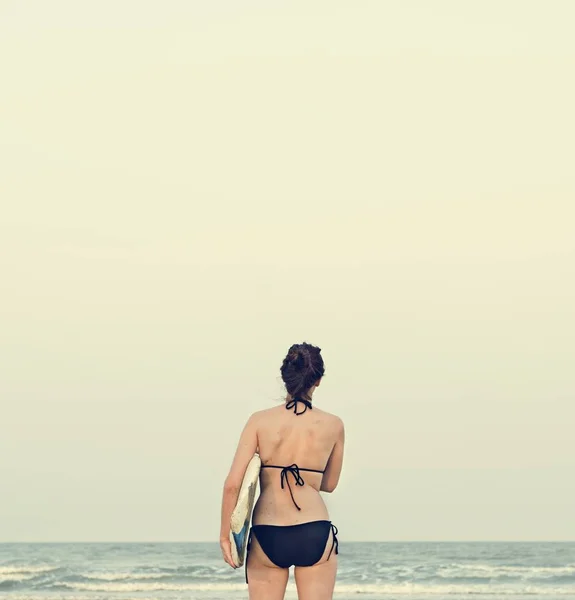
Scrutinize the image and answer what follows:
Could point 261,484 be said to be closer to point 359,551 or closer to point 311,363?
point 311,363

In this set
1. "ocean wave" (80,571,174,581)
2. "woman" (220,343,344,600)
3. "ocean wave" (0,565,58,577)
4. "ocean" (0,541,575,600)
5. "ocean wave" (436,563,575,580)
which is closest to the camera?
"woman" (220,343,344,600)

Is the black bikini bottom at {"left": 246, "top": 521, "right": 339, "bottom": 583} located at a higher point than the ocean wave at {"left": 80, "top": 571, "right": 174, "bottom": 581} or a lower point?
higher

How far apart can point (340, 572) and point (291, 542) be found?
22.5m

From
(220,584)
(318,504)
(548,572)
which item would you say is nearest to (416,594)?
(220,584)

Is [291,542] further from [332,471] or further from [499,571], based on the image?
[499,571]

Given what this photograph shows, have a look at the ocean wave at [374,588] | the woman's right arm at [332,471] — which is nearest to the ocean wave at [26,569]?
the ocean wave at [374,588]

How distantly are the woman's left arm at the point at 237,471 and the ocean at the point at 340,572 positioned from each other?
48.4ft

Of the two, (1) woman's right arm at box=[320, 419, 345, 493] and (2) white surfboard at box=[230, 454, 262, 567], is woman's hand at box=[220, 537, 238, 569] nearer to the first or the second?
(2) white surfboard at box=[230, 454, 262, 567]

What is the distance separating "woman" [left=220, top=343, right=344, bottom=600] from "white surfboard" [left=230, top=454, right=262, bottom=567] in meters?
0.05

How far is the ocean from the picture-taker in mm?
23219

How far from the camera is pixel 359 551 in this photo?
33219mm

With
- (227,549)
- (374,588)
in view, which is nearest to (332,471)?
(227,549)

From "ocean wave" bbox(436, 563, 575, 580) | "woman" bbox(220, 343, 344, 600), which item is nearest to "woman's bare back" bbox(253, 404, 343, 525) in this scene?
"woman" bbox(220, 343, 344, 600)

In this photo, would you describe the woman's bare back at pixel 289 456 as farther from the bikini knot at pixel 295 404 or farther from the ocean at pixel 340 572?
the ocean at pixel 340 572
